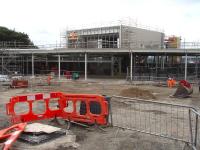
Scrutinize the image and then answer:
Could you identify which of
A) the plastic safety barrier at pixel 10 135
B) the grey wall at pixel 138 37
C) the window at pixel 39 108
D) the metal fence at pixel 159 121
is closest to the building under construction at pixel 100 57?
the grey wall at pixel 138 37

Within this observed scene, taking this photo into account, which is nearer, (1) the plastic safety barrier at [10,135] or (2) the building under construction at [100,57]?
(1) the plastic safety barrier at [10,135]

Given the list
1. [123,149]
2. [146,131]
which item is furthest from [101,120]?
[123,149]

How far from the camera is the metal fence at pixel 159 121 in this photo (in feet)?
26.2

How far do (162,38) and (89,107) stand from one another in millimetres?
46009

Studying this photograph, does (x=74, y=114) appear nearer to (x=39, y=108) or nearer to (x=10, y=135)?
(x=10, y=135)

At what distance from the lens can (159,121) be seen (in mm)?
10797

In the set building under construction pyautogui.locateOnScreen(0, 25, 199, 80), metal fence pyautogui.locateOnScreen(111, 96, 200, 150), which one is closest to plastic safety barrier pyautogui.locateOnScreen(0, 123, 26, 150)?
metal fence pyautogui.locateOnScreen(111, 96, 200, 150)

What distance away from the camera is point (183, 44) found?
3422 cm

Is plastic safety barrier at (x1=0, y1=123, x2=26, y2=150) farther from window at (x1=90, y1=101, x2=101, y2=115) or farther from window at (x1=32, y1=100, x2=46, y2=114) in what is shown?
window at (x1=32, y1=100, x2=46, y2=114)

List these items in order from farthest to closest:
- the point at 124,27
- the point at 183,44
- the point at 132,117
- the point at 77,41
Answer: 1. the point at 77,41
2. the point at 124,27
3. the point at 183,44
4. the point at 132,117

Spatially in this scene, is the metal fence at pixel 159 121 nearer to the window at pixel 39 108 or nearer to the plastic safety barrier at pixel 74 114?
the plastic safety barrier at pixel 74 114

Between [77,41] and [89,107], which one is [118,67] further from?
[89,107]

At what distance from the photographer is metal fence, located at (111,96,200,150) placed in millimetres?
7971

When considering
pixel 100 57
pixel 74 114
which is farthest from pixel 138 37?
pixel 74 114
